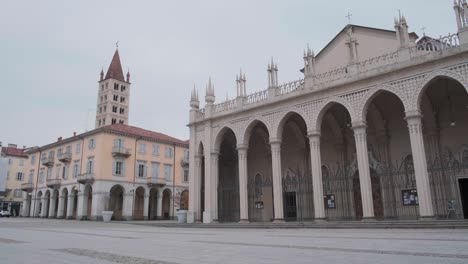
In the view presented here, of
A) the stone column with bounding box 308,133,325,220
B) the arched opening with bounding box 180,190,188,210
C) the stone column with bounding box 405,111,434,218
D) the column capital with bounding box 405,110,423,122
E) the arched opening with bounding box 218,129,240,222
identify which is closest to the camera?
the stone column with bounding box 405,111,434,218

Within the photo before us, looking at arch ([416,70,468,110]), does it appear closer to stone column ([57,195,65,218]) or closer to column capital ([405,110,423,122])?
column capital ([405,110,423,122])

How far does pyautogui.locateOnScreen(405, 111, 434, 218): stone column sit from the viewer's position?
1612 centimetres

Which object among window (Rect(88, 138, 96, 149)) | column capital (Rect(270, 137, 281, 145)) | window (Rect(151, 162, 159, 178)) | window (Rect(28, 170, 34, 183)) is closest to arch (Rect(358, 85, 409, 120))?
column capital (Rect(270, 137, 281, 145))

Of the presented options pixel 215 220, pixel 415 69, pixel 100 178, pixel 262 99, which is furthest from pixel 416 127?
pixel 100 178

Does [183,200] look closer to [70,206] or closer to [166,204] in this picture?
[166,204]

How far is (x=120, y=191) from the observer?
43.8m

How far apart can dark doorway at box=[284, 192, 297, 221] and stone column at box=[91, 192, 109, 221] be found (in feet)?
72.5

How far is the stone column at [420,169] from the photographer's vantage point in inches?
635

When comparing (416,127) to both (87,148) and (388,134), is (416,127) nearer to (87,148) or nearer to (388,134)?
(388,134)

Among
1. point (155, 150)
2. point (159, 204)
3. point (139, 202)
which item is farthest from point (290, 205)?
point (139, 202)

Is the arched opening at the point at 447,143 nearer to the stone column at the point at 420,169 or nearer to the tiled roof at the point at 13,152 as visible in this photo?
the stone column at the point at 420,169

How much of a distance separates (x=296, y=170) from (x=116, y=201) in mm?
25663

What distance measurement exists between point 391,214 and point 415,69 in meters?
8.50

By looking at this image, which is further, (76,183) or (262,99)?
(76,183)
